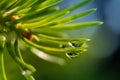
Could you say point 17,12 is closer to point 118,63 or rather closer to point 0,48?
Answer: point 0,48

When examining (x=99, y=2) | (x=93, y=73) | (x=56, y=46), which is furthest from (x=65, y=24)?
(x=99, y=2)

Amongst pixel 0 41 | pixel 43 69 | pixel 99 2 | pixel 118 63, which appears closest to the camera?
pixel 0 41

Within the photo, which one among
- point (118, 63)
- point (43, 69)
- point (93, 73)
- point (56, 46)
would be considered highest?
point (56, 46)

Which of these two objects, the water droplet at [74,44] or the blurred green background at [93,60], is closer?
the water droplet at [74,44]

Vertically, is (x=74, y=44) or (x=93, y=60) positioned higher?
(x=74, y=44)

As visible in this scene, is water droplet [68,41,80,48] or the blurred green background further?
the blurred green background

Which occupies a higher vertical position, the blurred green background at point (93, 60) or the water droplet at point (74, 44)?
the water droplet at point (74, 44)

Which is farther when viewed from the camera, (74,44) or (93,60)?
(93,60)

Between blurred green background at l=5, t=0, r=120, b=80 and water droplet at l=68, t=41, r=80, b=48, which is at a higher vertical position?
water droplet at l=68, t=41, r=80, b=48
